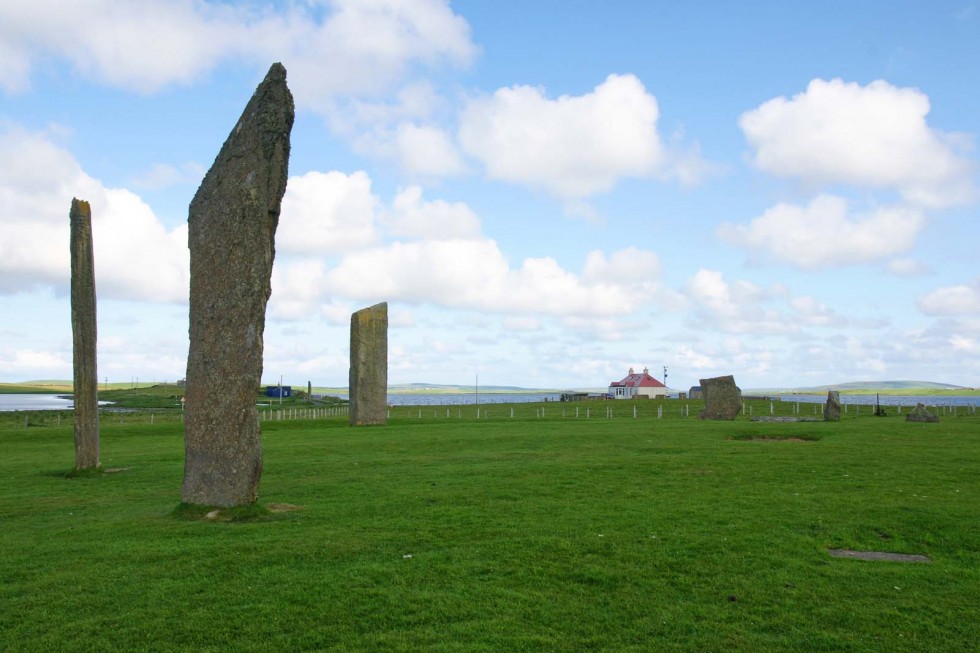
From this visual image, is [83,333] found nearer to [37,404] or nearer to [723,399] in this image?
[723,399]

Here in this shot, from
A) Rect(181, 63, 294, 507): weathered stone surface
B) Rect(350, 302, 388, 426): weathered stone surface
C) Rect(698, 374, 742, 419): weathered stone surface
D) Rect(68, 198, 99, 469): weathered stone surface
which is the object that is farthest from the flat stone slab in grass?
Rect(350, 302, 388, 426): weathered stone surface

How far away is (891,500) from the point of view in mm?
11492

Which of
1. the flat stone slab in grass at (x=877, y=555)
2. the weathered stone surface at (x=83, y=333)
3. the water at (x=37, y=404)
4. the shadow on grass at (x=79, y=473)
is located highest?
the weathered stone surface at (x=83, y=333)

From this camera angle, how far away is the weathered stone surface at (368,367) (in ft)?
112

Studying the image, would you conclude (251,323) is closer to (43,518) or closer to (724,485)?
(43,518)

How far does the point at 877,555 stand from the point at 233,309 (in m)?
9.23

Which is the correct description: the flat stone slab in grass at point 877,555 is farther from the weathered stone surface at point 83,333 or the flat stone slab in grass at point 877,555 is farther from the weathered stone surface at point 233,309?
the weathered stone surface at point 83,333

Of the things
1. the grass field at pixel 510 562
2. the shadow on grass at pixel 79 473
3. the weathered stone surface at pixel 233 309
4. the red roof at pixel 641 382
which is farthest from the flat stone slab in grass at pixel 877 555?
the red roof at pixel 641 382

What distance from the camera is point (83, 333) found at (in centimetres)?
1673

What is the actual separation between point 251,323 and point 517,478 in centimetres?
613

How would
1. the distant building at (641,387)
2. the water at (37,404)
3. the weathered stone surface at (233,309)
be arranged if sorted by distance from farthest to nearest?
the distant building at (641,387) → the water at (37,404) → the weathered stone surface at (233,309)

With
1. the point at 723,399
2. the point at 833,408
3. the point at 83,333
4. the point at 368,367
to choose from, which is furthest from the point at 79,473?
the point at 833,408

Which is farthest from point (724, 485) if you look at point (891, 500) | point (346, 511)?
point (346, 511)

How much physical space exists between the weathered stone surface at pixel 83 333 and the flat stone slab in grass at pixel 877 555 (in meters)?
15.5
